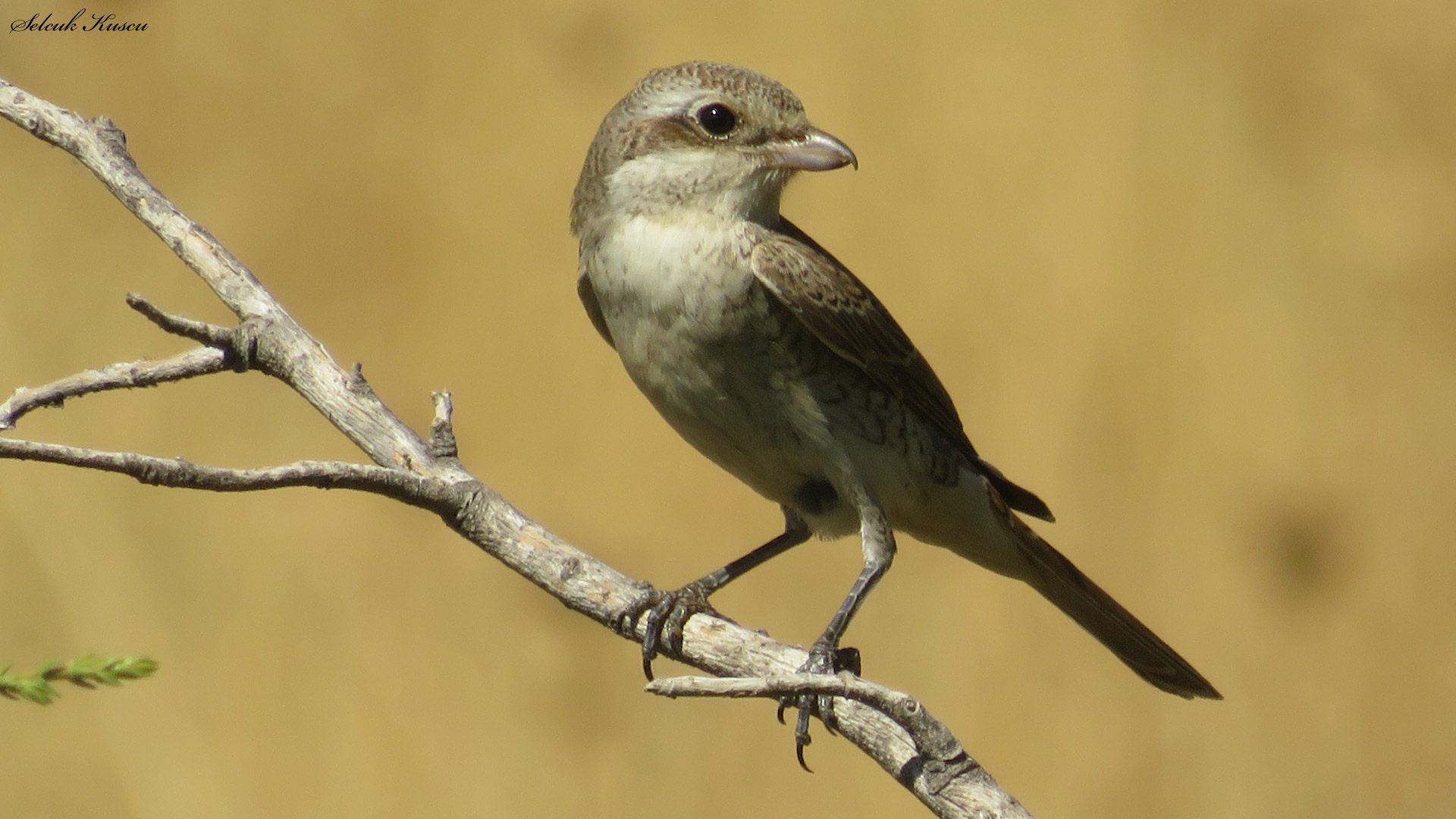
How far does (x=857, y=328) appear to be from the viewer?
10.5ft

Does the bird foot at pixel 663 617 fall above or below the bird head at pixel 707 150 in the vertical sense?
below

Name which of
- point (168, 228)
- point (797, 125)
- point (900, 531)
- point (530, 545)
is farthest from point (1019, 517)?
point (168, 228)

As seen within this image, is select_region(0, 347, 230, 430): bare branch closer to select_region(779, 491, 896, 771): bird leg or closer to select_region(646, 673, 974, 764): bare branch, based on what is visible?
select_region(646, 673, 974, 764): bare branch

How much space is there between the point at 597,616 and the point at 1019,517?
133cm

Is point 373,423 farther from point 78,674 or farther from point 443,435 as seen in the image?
point 78,674

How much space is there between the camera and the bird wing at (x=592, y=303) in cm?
330

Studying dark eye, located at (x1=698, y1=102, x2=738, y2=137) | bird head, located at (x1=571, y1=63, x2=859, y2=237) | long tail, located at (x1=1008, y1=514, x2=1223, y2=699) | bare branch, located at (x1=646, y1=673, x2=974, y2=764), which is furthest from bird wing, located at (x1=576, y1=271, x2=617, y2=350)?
bare branch, located at (x1=646, y1=673, x2=974, y2=764)

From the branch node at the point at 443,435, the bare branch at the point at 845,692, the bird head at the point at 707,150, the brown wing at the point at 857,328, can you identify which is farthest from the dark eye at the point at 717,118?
the bare branch at the point at 845,692

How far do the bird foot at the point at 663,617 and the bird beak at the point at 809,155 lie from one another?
1.05 metres

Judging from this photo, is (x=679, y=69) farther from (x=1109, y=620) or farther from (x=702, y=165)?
(x=1109, y=620)

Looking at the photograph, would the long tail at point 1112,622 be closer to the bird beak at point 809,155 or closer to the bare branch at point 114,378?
the bird beak at point 809,155

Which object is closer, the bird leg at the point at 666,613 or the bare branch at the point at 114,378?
the bare branch at the point at 114,378

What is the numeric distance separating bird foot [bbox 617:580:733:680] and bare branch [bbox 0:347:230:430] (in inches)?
39.8

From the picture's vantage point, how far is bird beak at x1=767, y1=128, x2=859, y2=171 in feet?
10.5
